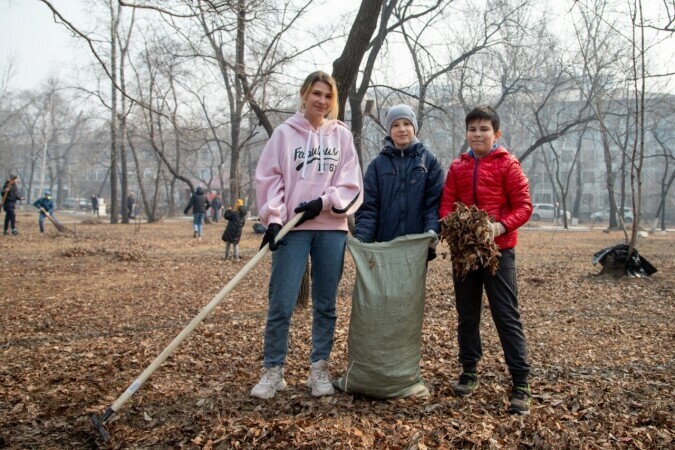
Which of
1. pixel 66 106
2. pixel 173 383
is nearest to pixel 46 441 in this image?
pixel 173 383

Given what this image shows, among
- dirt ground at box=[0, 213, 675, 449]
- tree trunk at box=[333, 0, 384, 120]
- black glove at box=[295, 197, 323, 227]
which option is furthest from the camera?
tree trunk at box=[333, 0, 384, 120]

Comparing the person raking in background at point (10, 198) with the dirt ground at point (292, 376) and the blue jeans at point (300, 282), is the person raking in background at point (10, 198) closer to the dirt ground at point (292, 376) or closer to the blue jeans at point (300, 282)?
the dirt ground at point (292, 376)

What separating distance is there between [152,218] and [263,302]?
23662 mm

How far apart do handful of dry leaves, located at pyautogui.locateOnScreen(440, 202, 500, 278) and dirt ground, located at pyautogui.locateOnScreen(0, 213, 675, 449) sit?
852mm

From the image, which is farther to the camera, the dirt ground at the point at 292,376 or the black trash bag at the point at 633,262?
the black trash bag at the point at 633,262

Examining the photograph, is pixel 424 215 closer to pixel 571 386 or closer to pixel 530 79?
pixel 571 386

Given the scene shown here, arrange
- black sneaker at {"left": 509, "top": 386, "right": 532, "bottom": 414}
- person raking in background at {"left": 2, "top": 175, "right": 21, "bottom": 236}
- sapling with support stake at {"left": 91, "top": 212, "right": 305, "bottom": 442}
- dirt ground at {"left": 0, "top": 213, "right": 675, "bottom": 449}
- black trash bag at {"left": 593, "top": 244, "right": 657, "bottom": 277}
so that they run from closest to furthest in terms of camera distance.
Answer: dirt ground at {"left": 0, "top": 213, "right": 675, "bottom": 449} < sapling with support stake at {"left": 91, "top": 212, "right": 305, "bottom": 442} < black sneaker at {"left": 509, "top": 386, "right": 532, "bottom": 414} < black trash bag at {"left": 593, "top": 244, "right": 657, "bottom": 277} < person raking in background at {"left": 2, "top": 175, "right": 21, "bottom": 236}

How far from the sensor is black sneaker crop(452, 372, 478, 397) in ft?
10.5

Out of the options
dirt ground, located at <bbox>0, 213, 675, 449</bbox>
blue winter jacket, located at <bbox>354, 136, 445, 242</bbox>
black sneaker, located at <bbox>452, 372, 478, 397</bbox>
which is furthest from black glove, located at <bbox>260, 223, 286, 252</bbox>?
black sneaker, located at <bbox>452, 372, 478, 397</bbox>

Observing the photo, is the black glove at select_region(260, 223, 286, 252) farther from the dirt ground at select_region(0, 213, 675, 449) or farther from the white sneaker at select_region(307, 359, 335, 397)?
the dirt ground at select_region(0, 213, 675, 449)

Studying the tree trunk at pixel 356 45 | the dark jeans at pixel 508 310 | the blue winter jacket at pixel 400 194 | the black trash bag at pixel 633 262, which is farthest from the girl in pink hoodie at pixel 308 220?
the black trash bag at pixel 633 262

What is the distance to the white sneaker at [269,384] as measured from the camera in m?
3.19

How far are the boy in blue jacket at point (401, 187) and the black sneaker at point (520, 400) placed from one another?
0.93 meters

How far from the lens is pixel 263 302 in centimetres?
637
